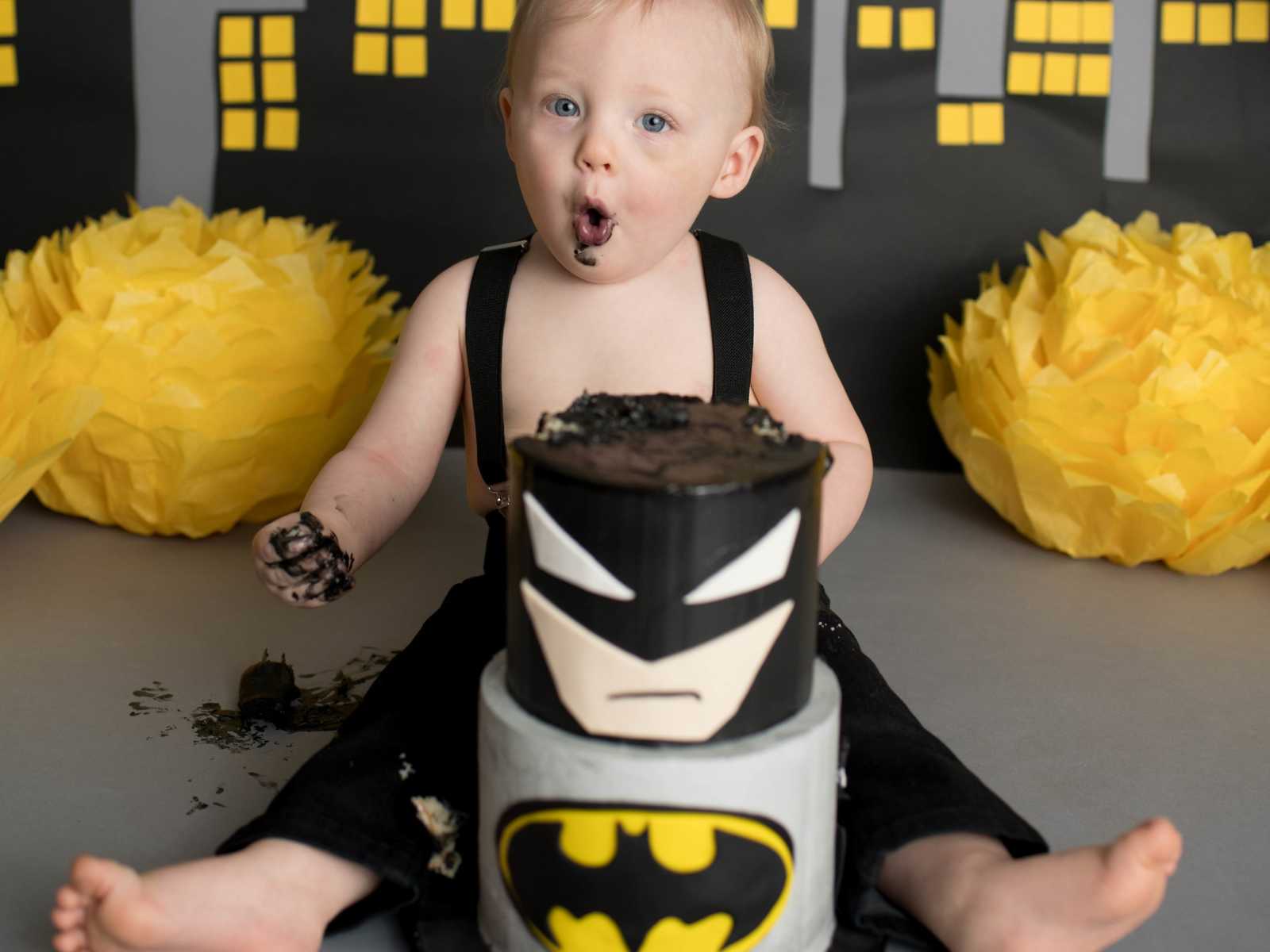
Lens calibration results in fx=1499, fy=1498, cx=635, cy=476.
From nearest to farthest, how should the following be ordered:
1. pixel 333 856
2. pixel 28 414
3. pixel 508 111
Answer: pixel 333 856 < pixel 508 111 < pixel 28 414

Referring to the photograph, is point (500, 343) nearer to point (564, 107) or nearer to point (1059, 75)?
point (564, 107)

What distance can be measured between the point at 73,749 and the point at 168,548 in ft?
1.23

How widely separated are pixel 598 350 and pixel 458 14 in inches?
26.2

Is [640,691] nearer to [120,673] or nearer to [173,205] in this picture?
[120,673]

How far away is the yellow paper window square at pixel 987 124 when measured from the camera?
4.94 ft

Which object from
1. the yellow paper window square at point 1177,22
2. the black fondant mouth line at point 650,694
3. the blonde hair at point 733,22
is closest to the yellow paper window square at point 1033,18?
the yellow paper window square at point 1177,22

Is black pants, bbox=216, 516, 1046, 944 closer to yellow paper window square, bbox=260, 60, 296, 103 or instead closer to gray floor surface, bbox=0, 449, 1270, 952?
gray floor surface, bbox=0, 449, 1270, 952

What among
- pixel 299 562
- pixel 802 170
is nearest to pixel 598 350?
pixel 299 562

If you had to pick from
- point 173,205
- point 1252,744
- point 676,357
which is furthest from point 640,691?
point 173,205

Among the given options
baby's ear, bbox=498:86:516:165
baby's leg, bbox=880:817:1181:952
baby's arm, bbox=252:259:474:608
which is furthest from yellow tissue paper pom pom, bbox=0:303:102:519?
baby's leg, bbox=880:817:1181:952

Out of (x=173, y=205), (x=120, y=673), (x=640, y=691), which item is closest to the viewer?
(x=640, y=691)

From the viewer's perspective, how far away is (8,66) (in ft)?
5.15

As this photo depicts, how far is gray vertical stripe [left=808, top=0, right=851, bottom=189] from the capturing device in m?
1.50

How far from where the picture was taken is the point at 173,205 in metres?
1.41
